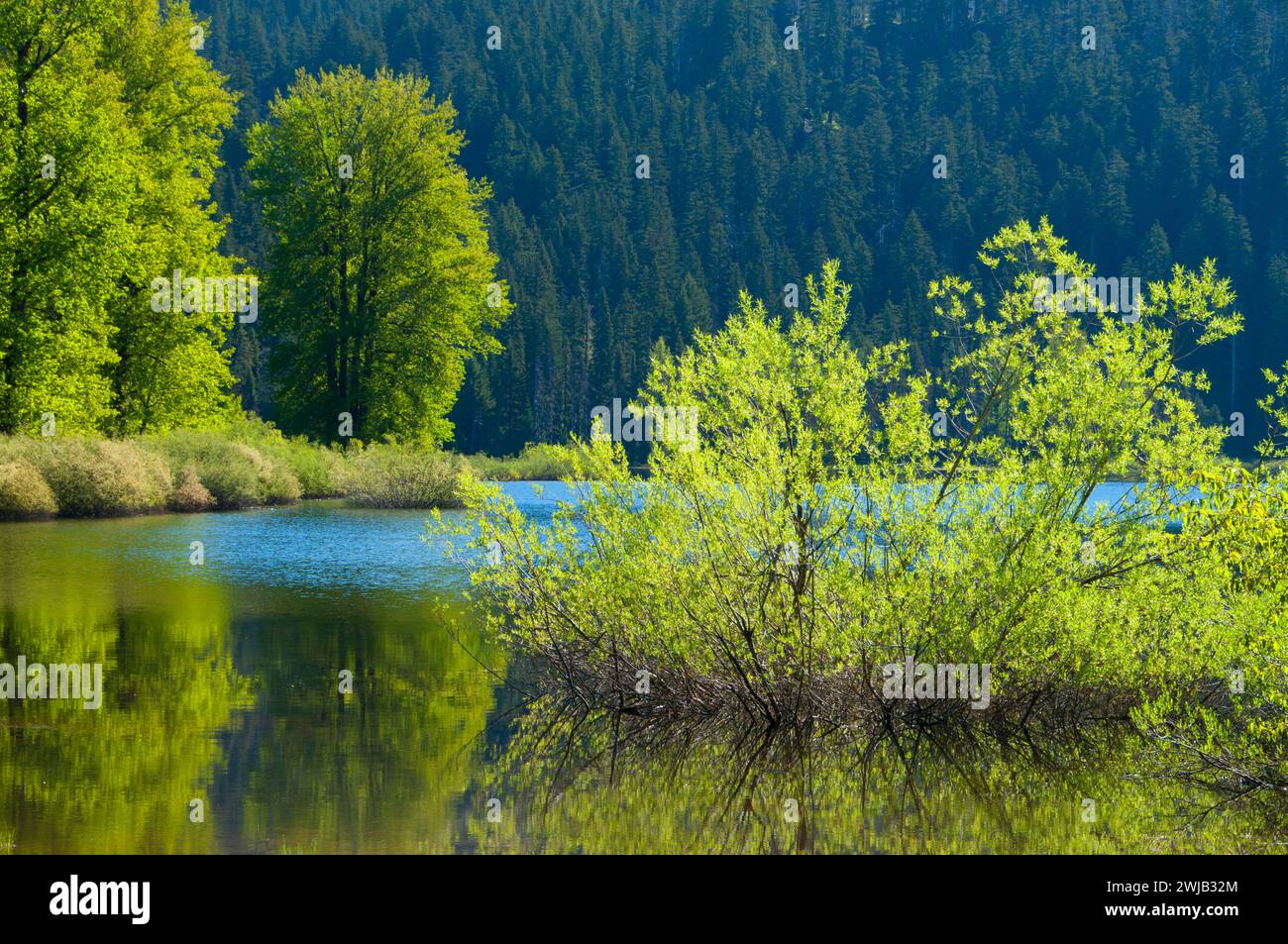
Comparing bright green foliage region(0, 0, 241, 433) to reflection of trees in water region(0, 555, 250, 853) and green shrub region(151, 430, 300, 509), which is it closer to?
green shrub region(151, 430, 300, 509)

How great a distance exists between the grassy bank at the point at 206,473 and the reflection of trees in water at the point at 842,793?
65.8 ft

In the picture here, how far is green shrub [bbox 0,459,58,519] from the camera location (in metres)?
32.9

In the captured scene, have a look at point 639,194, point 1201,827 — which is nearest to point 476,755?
point 1201,827

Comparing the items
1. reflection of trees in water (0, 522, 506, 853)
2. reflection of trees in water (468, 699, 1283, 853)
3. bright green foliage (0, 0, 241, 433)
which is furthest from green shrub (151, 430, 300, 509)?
reflection of trees in water (468, 699, 1283, 853)

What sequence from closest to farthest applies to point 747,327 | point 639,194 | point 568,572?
point 747,327 < point 568,572 < point 639,194

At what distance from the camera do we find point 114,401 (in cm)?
4175

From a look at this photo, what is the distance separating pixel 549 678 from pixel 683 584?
128 inches

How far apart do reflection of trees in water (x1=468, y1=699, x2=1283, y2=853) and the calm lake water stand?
30mm

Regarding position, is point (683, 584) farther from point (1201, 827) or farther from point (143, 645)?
point (143, 645)

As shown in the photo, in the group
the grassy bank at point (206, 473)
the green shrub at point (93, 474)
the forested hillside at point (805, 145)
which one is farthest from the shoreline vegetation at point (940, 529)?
the forested hillside at point (805, 145)

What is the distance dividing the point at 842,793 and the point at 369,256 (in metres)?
37.8

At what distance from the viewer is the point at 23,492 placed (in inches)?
1305

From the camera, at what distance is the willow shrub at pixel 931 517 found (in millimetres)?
12109

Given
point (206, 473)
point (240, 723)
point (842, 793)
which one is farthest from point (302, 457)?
point (842, 793)
